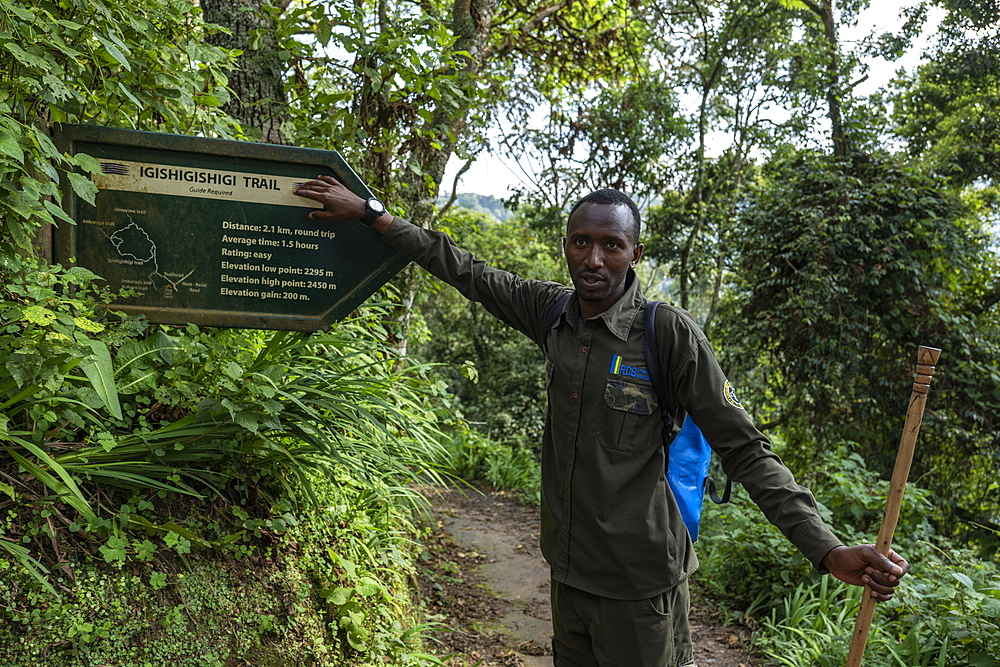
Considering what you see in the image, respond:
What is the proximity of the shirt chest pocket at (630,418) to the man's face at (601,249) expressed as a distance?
339mm

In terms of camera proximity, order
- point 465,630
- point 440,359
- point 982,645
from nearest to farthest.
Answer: point 982,645, point 465,630, point 440,359

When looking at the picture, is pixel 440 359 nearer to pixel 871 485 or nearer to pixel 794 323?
pixel 794 323

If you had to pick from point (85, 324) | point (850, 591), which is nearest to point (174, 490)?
point (85, 324)

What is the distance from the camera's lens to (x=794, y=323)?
7.79 metres

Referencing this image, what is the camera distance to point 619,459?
2.31 m

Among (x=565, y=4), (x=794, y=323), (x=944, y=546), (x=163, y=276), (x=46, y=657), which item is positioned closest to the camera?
(x=46, y=657)

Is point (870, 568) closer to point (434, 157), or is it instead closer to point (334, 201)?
point (334, 201)

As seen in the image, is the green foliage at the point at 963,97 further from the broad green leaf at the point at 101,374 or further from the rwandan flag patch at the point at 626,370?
the broad green leaf at the point at 101,374

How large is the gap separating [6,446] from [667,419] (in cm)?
232

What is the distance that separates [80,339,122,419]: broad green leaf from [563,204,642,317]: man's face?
1639 millimetres

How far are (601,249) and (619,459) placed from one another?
0.72 metres

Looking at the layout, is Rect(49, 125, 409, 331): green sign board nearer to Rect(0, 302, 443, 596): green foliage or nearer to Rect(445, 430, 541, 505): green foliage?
Rect(0, 302, 443, 596): green foliage

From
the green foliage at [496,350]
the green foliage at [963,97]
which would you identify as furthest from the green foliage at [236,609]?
the green foliage at [963,97]

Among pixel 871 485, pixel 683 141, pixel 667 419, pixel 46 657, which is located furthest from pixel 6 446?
pixel 683 141
